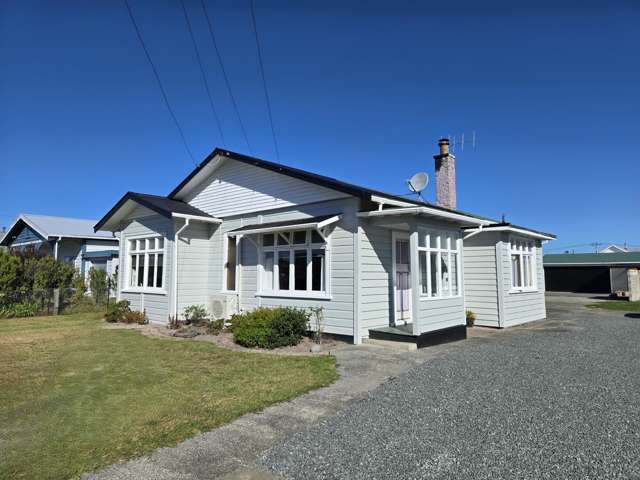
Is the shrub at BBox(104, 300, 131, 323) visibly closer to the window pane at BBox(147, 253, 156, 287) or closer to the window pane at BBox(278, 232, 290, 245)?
the window pane at BBox(147, 253, 156, 287)

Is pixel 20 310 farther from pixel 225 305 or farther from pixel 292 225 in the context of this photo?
pixel 292 225

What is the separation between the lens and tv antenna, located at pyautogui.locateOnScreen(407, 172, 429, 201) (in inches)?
459

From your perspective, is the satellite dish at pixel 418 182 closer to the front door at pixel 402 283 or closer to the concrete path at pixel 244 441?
the front door at pixel 402 283

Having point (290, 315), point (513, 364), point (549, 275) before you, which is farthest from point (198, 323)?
point (549, 275)

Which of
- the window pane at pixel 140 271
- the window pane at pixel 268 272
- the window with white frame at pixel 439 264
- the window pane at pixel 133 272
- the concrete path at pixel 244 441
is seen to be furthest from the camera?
the window pane at pixel 133 272

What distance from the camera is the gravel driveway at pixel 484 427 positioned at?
10.9 feet

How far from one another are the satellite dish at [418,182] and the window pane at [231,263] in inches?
222

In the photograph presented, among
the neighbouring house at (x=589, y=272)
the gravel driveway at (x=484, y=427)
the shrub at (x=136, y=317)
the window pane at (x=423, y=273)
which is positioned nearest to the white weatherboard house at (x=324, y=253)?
the window pane at (x=423, y=273)

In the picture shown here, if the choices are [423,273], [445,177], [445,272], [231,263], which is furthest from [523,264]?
[231,263]

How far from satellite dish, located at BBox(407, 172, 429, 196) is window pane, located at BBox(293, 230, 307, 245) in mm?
3821

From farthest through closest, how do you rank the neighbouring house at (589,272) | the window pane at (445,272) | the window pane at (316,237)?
the neighbouring house at (589,272) → the window pane at (445,272) → the window pane at (316,237)

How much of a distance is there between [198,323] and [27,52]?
8.55m

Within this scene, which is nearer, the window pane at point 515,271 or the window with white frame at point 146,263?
the window with white frame at point 146,263

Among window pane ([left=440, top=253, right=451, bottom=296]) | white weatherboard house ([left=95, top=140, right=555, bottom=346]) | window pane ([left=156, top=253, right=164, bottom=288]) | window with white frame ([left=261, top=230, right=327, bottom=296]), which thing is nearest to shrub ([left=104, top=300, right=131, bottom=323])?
white weatherboard house ([left=95, top=140, right=555, bottom=346])
